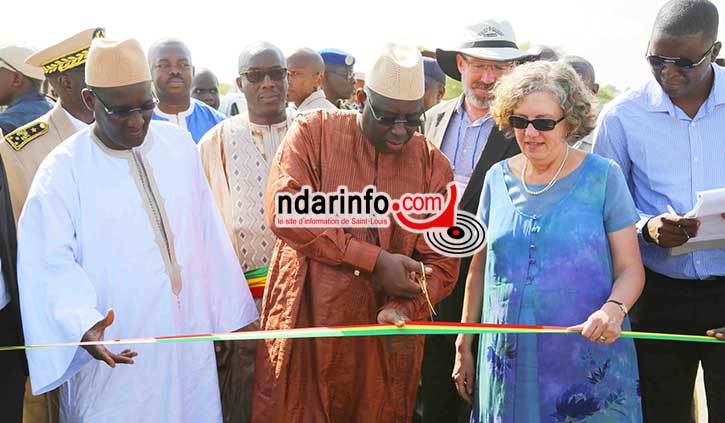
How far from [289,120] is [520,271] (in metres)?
2.13

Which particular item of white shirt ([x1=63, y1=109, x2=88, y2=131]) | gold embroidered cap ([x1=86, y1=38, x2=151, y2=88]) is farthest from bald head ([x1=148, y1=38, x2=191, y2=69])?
gold embroidered cap ([x1=86, y1=38, x2=151, y2=88])

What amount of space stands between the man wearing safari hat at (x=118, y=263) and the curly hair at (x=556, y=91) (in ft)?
5.00

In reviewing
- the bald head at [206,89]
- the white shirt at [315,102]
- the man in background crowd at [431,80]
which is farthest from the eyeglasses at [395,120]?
the bald head at [206,89]

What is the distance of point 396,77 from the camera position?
12.5 feet

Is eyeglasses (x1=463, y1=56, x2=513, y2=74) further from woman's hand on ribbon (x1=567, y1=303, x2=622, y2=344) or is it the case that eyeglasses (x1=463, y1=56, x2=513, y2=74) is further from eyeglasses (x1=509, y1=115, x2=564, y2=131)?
woman's hand on ribbon (x1=567, y1=303, x2=622, y2=344)

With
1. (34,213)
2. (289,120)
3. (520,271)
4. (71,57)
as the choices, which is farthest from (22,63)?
(520,271)

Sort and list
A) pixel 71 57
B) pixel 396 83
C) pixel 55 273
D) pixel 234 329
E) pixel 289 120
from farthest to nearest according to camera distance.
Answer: pixel 289 120 < pixel 71 57 < pixel 234 329 < pixel 396 83 < pixel 55 273

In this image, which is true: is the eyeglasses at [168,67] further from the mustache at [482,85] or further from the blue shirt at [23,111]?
the mustache at [482,85]

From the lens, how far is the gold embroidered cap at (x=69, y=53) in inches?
184

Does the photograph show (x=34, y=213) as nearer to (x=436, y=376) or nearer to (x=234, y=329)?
(x=234, y=329)

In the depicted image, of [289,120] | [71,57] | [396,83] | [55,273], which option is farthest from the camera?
[289,120]

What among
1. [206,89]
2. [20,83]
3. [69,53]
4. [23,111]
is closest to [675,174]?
[69,53]

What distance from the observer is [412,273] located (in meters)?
3.74

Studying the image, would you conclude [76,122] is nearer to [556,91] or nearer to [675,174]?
[556,91]
